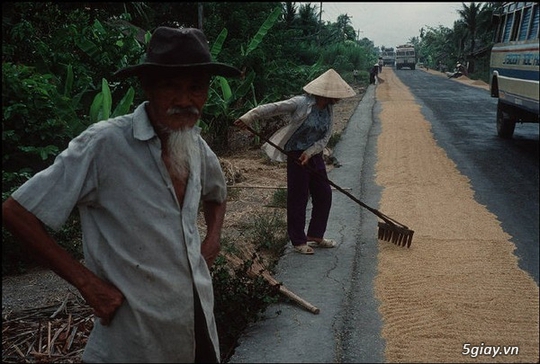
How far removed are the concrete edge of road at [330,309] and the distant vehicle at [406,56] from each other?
5588cm

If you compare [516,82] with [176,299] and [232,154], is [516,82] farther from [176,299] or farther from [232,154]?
[232,154]

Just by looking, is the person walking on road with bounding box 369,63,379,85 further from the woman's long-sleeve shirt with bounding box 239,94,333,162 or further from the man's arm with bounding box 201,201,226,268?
the man's arm with bounding box 201,201,226,268

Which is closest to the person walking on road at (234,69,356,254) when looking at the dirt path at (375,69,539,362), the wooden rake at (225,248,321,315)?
the dirt path at (375,69,539,362)

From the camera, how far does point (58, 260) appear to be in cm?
176

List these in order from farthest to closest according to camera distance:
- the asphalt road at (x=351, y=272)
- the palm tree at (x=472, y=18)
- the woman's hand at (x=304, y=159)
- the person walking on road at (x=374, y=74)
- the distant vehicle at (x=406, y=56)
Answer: the distant vehicle at (x=406, y=56) → the palm tree at (x=472, y=18) → the person walking on road at (x=374, y=74) → the woman's hand at (x=304, y=159) → the asphalt road at (x=351, y=272)

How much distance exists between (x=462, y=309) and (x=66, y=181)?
2.69 m

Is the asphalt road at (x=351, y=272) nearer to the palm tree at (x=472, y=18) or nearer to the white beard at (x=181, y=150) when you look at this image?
the white beard at (x=181, y=150)

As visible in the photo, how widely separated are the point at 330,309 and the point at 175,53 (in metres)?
2.48

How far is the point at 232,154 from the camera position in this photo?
10.2m

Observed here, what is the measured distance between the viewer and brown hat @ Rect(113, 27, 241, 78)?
1839mm

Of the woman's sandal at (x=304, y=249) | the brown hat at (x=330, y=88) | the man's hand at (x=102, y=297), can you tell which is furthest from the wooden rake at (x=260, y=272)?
the man's hand at (x=102, y=297)

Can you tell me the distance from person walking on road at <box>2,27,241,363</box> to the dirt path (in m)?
1.30

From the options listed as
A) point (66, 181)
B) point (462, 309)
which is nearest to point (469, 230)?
point (462, 309)

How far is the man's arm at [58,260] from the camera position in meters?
1.71
